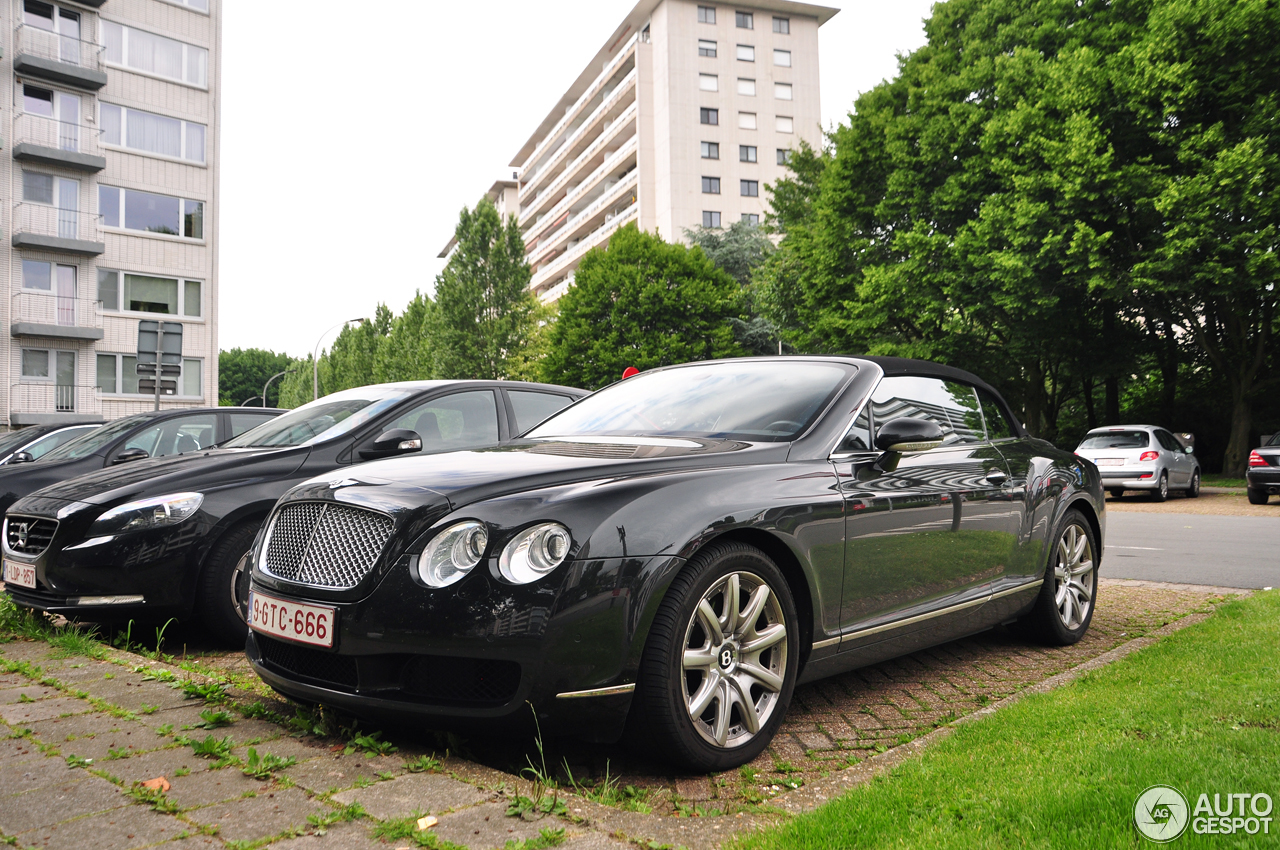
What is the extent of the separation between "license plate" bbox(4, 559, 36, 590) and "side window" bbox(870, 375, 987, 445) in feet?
14.9

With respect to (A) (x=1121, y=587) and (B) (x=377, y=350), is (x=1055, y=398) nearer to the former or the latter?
(A) (x=1121, y=587)

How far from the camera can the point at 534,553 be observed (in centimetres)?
297

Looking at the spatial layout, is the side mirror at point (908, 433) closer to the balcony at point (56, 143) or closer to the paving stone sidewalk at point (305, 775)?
the paving stone sidewalk at point (305, 775)

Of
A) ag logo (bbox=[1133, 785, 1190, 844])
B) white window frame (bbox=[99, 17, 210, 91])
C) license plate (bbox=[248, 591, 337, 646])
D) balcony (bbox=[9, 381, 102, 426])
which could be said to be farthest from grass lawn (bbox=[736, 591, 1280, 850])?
white window frame (bbox=[99, 17, 210, 91])

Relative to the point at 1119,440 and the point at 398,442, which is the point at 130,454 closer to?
the point at 398,442

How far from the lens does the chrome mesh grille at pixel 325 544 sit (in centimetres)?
317

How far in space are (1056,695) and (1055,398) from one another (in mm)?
30414

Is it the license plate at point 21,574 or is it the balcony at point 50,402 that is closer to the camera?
the license plate at point 21,574

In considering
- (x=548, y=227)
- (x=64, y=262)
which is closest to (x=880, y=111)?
(x=64, y=262)

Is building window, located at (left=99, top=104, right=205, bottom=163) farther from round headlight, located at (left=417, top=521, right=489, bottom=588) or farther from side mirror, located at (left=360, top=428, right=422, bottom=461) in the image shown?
round headlight, located at (left=417, top=521, right=489, bottom=588)

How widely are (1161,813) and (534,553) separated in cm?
185

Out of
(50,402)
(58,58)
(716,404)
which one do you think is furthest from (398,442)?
(58,58)

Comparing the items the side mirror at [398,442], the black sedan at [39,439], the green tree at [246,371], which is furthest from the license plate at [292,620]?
the green tree at [246,371]

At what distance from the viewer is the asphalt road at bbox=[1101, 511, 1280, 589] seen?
8344 mm
